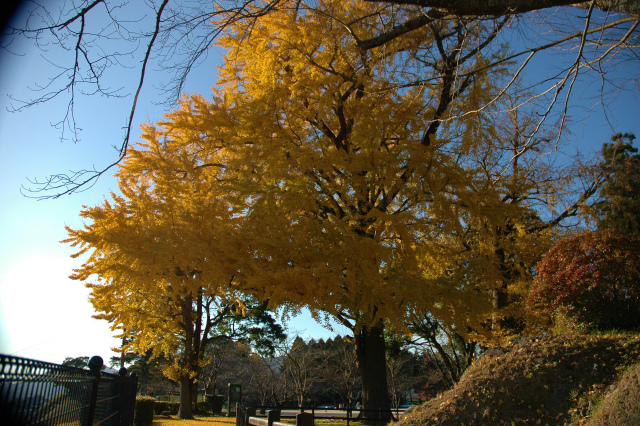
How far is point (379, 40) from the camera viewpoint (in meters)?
4.64

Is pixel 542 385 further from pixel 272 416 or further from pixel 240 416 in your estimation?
pixel 240 416

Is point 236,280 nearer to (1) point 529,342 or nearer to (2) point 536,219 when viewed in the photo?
(1) point 529,342

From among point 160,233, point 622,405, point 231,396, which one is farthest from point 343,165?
point 231,396

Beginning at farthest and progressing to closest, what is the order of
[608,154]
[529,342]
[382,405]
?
1. [608,154]
2. [382,405]
3. [529,342]

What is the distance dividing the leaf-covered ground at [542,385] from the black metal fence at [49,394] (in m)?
4.41

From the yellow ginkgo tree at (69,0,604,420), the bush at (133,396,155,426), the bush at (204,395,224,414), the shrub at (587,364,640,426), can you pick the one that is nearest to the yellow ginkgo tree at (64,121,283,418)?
the yellow ginkgo tree at (69,0,604,420)

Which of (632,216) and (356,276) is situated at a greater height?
(632,216)

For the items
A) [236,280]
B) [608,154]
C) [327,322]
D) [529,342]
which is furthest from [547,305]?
[608,154]

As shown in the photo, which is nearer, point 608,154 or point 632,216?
point 632,216

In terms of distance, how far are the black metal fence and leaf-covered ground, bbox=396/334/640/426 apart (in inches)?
174

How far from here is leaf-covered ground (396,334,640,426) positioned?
201 inches

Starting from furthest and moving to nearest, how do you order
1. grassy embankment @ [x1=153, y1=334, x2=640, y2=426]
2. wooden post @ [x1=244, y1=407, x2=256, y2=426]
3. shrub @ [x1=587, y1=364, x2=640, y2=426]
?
wooden post @ [x1=244, y1=407, x2=256, y2=426], grassy embankment @ [x1=153, y1=334, x2=640, y2=426], shrub @ [x1=587, y1=364, x2=640, y2=426]

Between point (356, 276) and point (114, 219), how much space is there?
Answer: 5502mm

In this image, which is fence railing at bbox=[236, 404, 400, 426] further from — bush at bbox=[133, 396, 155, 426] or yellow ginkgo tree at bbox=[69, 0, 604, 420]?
bush at bbox=[133, 396, 155, 426]
